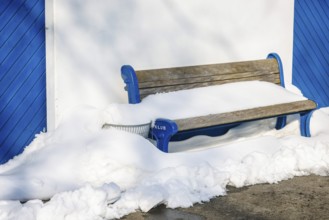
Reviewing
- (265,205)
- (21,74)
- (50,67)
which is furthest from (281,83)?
(21,74)

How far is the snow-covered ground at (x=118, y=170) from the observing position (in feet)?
14.6

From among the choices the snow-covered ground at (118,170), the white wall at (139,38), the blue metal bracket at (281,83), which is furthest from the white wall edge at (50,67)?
the blue metal bracket at (281,83)

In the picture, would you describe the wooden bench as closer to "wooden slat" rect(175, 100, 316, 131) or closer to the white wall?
"wooden slat" rect(175, 100, 316, 131)

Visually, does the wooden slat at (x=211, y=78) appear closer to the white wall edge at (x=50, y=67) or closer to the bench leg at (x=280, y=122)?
the bench leg at (x=280, y=122)

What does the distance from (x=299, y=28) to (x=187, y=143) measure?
230 centimetres

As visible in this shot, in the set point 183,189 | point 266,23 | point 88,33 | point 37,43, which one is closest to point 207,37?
point 266,23

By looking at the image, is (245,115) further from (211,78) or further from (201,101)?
(211,78)

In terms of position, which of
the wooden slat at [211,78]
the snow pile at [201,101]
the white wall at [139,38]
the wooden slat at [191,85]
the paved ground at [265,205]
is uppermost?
the white wall at [139,38]

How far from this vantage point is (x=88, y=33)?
5891 mm

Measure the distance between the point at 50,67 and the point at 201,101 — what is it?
1407 mm

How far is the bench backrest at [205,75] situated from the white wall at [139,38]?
0.30 metres

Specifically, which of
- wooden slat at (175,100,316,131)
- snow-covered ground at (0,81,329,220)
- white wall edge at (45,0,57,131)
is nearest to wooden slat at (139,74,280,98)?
snow-covered ground at (0,81,329,220)

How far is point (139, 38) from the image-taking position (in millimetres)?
6266

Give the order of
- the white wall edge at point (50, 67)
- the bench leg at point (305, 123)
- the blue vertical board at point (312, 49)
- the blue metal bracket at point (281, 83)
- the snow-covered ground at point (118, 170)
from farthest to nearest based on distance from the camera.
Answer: the blue vertical board at point (312, 49)
the blue metal bracket at point (281, 83)
the bench leg at point (305, 123)
the white wall edge at point (50, 67)
the snow-covered ground at point (118, 170)
